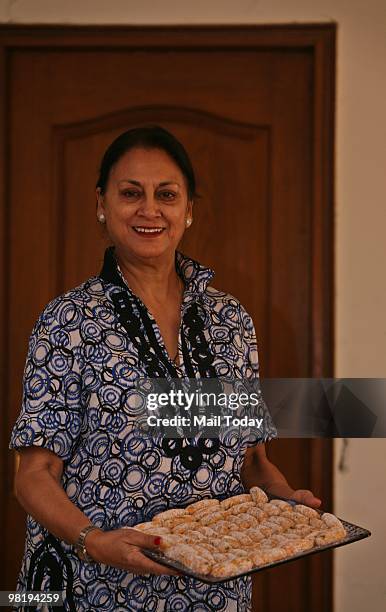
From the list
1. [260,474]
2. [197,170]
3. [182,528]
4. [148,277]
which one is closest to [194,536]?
[182,528]

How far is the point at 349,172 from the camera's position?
1.39m

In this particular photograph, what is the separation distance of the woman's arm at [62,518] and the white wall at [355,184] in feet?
2.21

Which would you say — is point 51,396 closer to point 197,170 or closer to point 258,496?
point 258,496

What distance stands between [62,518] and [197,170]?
79cm

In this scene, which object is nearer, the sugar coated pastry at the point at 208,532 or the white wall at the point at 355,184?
the sugar coated pastry at the point at 208,532

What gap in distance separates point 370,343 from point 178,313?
0.48 m

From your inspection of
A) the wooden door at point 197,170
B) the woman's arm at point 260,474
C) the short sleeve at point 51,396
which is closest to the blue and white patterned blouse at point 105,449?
A: the short sleeve at point 51,396

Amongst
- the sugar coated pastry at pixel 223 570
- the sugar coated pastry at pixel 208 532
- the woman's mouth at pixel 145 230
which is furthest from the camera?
the woman's mouth at pixel 145 230

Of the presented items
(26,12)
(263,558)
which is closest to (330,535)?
(263,558)

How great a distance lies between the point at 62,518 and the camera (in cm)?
90

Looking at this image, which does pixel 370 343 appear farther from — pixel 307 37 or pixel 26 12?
pixel 26 12

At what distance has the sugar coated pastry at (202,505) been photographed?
0.96m

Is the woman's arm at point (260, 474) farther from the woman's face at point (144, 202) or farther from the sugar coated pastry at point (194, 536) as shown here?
the woman's face at point (144, 202)

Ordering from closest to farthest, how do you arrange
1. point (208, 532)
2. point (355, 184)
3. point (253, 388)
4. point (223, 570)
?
point (223, 570) < point (208, 532) < point (253, 388) < point (355, 184)
